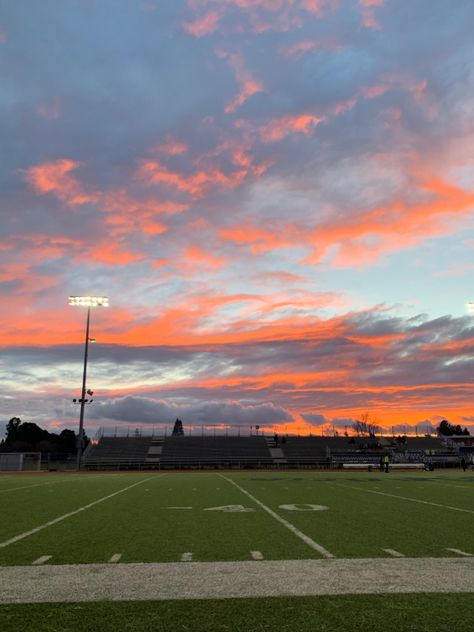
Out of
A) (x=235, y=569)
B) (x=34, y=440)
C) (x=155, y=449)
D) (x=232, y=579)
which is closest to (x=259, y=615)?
(x=232, y=579)

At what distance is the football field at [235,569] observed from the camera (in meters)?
4.76

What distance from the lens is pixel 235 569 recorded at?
6.48 m

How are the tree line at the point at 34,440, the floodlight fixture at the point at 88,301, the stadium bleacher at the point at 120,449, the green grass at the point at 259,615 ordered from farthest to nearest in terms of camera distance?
1. the tree line at the point at 34,440
2. the stadium bleacher at the point at 120,449
3. the floodlight fixture at the point at 88,301
4. the green grass at the point at 259,615

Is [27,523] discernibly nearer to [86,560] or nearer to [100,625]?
[86,560]

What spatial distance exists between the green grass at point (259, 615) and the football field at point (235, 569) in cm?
2

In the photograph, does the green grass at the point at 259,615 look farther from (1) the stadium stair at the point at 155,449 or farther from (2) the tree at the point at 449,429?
(2) the tree at the point at 449,429

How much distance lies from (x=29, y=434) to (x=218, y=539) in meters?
153

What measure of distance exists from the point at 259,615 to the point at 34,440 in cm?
15581

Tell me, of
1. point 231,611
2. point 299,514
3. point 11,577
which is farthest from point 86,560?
point 299,514

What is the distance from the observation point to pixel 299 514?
12.2 metres

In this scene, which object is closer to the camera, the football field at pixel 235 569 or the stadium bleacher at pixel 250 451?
the football field at pixel 235 569

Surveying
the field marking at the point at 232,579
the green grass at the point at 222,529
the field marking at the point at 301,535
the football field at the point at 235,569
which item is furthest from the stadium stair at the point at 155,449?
the field marking at the point at 232,579

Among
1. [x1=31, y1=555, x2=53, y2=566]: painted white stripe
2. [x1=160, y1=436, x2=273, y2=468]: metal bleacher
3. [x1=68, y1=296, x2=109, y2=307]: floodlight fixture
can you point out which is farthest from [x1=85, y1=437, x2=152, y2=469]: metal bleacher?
[x1=31, y1=555, x2=53, y2=566]: painted white stripe

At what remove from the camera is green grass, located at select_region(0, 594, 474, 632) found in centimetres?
445
